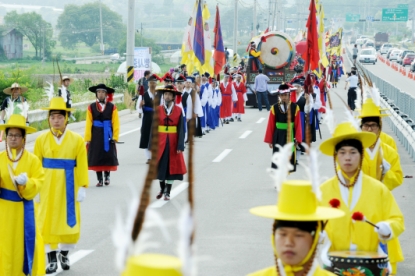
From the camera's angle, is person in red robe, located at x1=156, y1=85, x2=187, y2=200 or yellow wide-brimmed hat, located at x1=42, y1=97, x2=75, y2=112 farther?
person in red robe, located at x1=156, y1=85, x2=187, y2=200

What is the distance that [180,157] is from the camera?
13.2 m

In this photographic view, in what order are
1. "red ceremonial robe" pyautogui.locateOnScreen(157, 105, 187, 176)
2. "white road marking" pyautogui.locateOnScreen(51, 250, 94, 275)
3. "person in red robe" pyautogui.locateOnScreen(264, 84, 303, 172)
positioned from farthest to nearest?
"person in red robe" pyautogui.locateOnScreen(264, 84, 303, 172), "red ceremonial robe" pyautogui.locateOnScreen(157, 105, 187, 176), "white road marking" pyautogui.locateOnScreen(51, 250, 94, 275)

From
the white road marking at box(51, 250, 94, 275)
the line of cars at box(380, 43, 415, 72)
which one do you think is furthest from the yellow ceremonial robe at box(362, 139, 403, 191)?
the line of cars at box(380, 43, 415, 72)

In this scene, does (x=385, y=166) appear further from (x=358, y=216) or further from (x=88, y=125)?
(x=88, y=125)

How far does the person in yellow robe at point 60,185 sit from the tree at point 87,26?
374ft

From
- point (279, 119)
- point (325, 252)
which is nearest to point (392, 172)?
point (325, 252)

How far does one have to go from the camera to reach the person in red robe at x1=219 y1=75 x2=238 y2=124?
93.8 feet

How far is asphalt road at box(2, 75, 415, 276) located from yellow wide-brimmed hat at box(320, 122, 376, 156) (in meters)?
1.10

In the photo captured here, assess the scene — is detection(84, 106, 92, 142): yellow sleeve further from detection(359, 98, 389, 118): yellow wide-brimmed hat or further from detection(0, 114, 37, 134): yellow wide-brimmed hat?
detection(359, 98, 389, 118): yellow wide-brimmed hat

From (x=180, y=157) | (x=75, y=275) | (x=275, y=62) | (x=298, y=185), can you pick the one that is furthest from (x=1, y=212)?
(x=275, y=62)

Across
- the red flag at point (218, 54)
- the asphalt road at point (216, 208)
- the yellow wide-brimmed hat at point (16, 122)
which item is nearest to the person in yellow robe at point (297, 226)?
the asphalt road at point (216, 208)

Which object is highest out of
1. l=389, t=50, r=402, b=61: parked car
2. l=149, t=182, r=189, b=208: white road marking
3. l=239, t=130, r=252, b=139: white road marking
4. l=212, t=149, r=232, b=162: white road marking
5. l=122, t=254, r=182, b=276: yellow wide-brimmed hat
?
l=122, t=254, r=182, b=276: yellow wide-brimmed hat

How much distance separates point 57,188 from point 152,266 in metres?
6.50

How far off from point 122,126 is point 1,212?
61.5 ft
